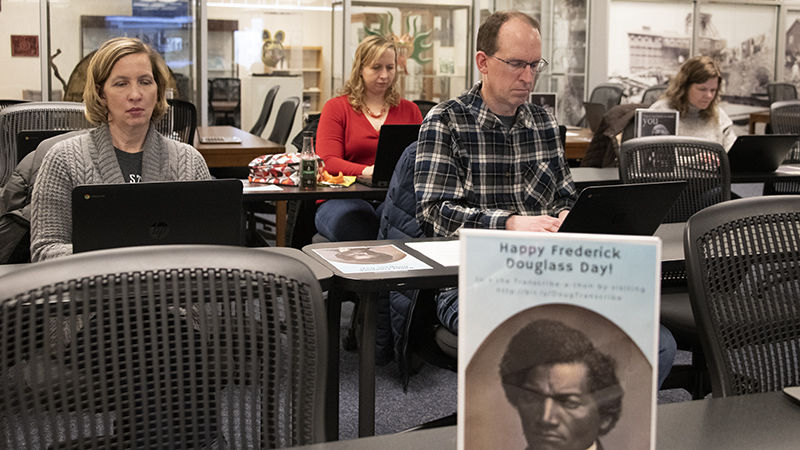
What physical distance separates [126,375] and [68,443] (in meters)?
0.11

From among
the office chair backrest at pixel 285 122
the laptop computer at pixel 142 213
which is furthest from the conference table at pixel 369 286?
the office chair backrest at pixel 285 122

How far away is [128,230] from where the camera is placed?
2.08 metres

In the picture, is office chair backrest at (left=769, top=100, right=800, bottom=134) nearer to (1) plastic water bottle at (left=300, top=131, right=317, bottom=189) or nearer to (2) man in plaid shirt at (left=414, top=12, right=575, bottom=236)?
(1) plastic water bottle at (left=300, top=131, right=317, bottom=189)

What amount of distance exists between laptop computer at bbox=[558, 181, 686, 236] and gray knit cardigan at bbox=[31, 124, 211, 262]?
1223 mm

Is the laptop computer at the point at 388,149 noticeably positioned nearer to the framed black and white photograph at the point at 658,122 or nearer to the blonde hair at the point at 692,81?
the framed black and white photograph at the point at 658,122

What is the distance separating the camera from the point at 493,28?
2709mm

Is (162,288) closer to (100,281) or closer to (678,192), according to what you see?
(100,281)

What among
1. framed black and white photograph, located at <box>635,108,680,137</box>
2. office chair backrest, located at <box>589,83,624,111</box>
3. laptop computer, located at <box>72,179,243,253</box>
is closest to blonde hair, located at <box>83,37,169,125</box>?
laptop computer, located at <box>72,179,243,253</box>

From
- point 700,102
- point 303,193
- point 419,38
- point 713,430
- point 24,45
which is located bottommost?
point 713,430

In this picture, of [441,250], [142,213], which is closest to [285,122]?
[441,250]

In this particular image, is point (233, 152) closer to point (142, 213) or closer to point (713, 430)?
point (142, 213)

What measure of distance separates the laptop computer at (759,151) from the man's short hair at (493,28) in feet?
6.69

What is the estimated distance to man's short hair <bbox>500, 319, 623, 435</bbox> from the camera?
0.89m

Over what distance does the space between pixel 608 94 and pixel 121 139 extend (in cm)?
727
